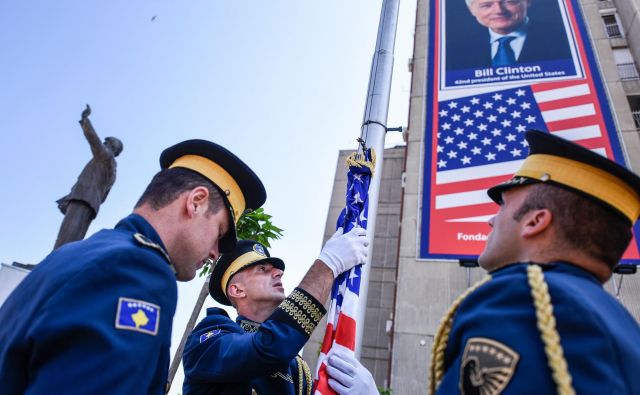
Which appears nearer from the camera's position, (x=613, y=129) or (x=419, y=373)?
(x=613, y=129)

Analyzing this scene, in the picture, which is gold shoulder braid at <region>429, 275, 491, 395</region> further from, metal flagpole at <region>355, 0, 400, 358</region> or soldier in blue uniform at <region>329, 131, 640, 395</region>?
metal flagpole at <region>355, 0, 400, 358</region>

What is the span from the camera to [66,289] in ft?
3.96

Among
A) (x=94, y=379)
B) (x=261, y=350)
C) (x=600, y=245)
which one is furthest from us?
(x=261, y=350)

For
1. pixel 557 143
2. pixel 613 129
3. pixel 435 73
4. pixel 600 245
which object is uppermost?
pixel 435 73

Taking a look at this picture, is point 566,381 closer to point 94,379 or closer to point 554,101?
point 94,379

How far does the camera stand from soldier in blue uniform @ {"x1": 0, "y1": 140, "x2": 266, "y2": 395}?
43.6 inches

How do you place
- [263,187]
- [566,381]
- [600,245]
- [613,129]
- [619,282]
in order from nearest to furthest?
1. [566,381]
2. [600,245]
3. [263,187]
4. [613,129]
5. [619,282]

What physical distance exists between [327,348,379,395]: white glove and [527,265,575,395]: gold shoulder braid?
1337 mm

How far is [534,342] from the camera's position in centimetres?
101

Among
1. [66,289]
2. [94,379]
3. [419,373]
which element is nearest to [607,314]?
[94,379]

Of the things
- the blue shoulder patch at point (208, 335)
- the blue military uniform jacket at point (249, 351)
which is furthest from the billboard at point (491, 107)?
the blue shoulder patch at point (208, 335)

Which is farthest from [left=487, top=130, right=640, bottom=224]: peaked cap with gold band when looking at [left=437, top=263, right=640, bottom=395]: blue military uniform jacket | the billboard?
the billboard

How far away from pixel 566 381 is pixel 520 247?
0.57 meters

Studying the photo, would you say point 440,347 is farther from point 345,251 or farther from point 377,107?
point 377,107
